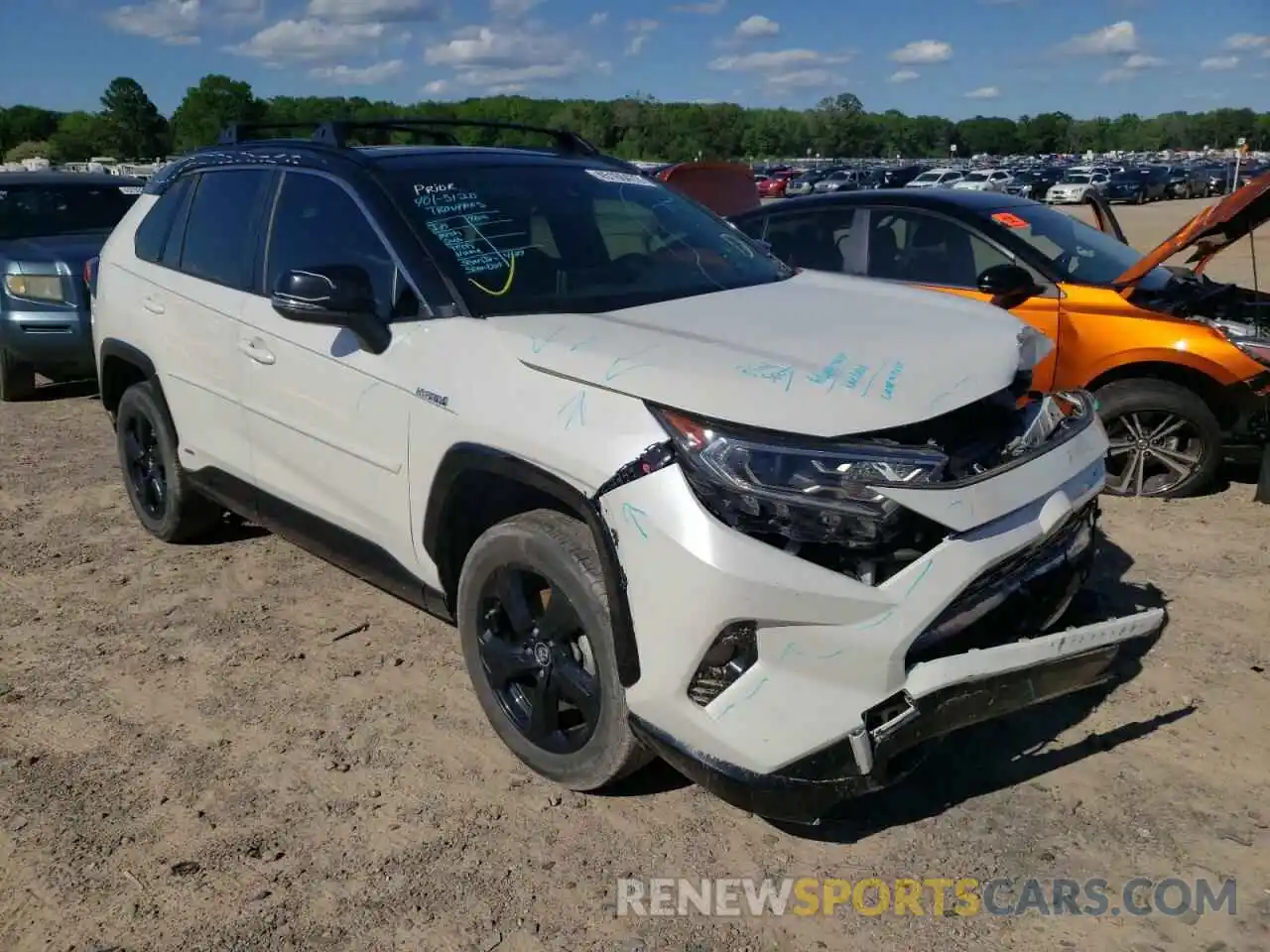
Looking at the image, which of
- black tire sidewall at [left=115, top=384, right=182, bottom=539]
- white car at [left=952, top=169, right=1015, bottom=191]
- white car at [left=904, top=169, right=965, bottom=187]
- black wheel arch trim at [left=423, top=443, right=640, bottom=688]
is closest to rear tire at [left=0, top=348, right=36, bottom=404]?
black tire sidewall at [left=115, top=384, right=182, bottom=539]

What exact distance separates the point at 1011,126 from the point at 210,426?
18247cm

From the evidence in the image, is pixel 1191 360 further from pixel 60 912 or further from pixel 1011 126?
pixel 1011 126

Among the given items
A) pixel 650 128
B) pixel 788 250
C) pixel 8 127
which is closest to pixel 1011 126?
A: pixel 650 128

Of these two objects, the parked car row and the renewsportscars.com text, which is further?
the parked car row

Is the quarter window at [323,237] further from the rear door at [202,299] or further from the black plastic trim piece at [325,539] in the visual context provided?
the black plastic trim piece at [325,539]

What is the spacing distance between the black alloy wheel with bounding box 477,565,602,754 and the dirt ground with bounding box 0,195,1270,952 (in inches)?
8.1

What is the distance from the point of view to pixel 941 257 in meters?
6.18

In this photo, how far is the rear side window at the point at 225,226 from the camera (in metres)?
4.23

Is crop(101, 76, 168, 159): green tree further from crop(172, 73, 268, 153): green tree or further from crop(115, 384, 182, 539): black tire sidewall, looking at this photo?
crop(115, 384, 182, 539): black tire sidewall

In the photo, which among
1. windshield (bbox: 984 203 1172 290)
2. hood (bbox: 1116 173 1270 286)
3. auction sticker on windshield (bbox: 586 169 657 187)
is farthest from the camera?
windshield (bbox: 984 203 1172 290)

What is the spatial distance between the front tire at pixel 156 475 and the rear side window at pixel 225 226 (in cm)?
75

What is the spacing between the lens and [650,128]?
136250 millimetres

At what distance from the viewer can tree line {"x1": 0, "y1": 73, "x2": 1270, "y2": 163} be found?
10239 cm

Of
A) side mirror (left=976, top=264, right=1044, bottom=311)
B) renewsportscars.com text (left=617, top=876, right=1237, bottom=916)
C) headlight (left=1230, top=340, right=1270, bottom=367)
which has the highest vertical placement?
side mirror (left=976, top=264, right=1044, bottom=311)
